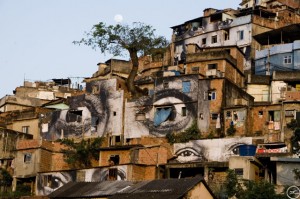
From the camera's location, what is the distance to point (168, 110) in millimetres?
54594

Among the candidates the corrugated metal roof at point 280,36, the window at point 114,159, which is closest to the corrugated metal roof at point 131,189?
the window at point 114,159

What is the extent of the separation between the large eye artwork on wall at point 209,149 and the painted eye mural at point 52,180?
7.19 meters

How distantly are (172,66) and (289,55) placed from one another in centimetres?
1015

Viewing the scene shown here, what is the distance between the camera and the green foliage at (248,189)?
3925 cm

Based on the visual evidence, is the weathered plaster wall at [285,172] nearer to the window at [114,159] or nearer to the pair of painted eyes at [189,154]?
the pair of painted eyes at [189,154]

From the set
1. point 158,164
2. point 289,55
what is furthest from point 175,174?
point 289,55

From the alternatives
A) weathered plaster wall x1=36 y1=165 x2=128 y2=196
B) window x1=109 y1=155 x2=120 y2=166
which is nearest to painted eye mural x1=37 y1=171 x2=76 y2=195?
weathered plaster wall x1=36 y1=165 x2=128 y2=196

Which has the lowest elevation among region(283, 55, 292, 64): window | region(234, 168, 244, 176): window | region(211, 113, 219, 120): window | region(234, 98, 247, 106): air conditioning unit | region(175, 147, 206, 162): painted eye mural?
region(234, 168, 244, 176): window

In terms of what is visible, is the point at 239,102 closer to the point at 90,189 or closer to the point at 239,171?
the point at 239,171

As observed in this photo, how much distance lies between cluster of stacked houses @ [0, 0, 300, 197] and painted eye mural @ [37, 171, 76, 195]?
0.07 metres

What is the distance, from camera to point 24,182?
54844 mm

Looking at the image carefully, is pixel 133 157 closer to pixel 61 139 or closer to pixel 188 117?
pixel 188 117

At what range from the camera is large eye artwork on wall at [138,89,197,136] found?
53500mm

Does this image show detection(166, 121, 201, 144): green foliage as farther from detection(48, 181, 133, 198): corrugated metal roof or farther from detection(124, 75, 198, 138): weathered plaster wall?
detection(48, 181, 133, 198): corrugated metal roof
